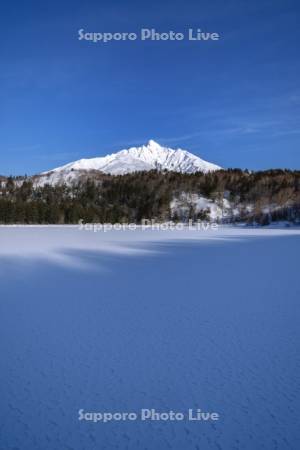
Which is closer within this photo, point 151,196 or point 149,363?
point 149,363

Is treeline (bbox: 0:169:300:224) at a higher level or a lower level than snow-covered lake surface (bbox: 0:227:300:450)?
higher

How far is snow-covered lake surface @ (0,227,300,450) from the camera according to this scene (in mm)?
3922

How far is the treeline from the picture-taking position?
9581 centimetres

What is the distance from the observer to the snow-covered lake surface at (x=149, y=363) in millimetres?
3922

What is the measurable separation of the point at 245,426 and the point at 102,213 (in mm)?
98904

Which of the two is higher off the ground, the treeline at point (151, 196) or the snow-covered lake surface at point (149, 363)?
the treeline at point (151, 196)

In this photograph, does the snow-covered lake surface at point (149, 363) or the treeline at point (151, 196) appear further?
the treeline at point (151, 196)

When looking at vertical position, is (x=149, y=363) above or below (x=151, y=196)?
below

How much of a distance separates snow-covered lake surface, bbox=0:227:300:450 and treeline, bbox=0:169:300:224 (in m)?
87.4

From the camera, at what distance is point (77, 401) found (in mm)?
4430

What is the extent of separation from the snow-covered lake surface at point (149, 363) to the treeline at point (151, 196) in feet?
287

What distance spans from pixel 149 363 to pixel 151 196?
375 ft

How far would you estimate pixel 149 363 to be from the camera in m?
5.42

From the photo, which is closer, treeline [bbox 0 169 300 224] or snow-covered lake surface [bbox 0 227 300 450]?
snow-covered lake surface [bbox 0 227 300 450]
